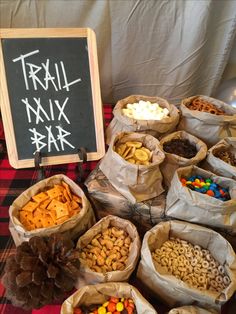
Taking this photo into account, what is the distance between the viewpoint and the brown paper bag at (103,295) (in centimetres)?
61

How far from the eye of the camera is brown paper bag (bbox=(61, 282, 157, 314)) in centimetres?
61

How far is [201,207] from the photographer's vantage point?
2.31 feet

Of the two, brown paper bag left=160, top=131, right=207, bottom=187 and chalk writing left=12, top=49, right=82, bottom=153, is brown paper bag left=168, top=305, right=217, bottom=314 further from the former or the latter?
chalk writing left=12, top=49, right=82, bottom=153

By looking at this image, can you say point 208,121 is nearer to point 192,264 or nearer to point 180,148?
point 180,148

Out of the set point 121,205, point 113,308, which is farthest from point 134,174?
point 113,308

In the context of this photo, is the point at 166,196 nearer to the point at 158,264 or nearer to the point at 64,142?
the point at 158,264

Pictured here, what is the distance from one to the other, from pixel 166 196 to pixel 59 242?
0.34 meters

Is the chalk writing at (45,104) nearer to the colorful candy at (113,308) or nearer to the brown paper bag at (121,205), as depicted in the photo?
the brown paper bag at (121,205)

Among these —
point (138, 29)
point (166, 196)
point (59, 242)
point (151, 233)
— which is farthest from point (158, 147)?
point (138, 29)

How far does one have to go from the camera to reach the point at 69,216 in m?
0.72

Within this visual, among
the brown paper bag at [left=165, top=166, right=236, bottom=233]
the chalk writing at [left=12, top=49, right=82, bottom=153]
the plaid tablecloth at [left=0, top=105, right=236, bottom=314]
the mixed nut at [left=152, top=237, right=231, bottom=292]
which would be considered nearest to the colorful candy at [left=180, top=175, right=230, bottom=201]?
the brown paper bag at [left=165, top=166, right=236, bottom=233]

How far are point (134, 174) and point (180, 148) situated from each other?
217 mm

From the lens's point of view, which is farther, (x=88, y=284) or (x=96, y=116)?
(x=96, y=116)

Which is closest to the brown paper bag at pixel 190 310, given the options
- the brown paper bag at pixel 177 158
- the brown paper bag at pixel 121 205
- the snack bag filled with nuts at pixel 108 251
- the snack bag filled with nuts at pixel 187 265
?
the snack bag filled with nuts at pixel 187 265
